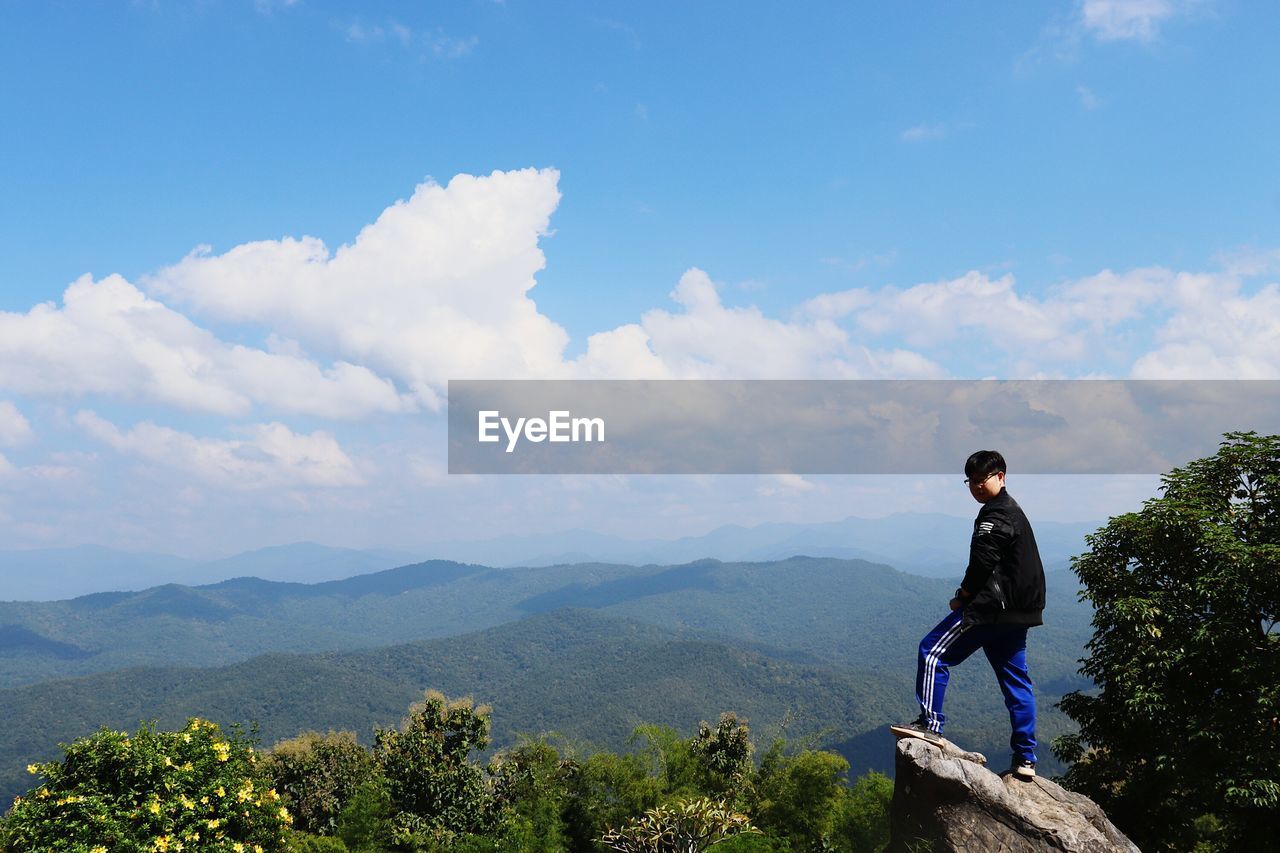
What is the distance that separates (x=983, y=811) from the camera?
26.8 ft

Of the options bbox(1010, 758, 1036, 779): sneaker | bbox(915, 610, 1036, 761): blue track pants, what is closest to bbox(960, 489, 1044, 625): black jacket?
bbox(915, 610, 1036, 761): blue track pants

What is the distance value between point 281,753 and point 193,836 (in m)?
39.7

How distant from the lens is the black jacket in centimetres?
706

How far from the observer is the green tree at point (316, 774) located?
46.1 metres

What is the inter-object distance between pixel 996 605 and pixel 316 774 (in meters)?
55.5

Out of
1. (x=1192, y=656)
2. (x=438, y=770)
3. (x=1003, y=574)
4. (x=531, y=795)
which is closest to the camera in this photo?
(x=1003, y=574)

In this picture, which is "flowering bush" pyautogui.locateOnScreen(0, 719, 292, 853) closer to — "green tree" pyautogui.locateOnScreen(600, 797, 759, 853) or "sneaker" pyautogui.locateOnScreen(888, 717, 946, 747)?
"green tree" pyautogui.locateOnScreen(600, 797, 759, 853)

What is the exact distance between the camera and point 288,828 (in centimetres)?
2133

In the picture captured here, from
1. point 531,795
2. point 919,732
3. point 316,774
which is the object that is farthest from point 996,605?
point 316,774

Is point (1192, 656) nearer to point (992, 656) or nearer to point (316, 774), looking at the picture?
point (992, 656)

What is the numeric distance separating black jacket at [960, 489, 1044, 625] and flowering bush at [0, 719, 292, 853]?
1959 cm

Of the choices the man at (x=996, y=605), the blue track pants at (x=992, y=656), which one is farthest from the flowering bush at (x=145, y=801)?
the man at (x=996, y=605)

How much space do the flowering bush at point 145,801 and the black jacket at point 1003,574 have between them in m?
19.6

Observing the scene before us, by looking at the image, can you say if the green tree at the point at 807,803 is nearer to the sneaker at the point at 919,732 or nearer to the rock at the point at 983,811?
the rock at the point at 983,811
